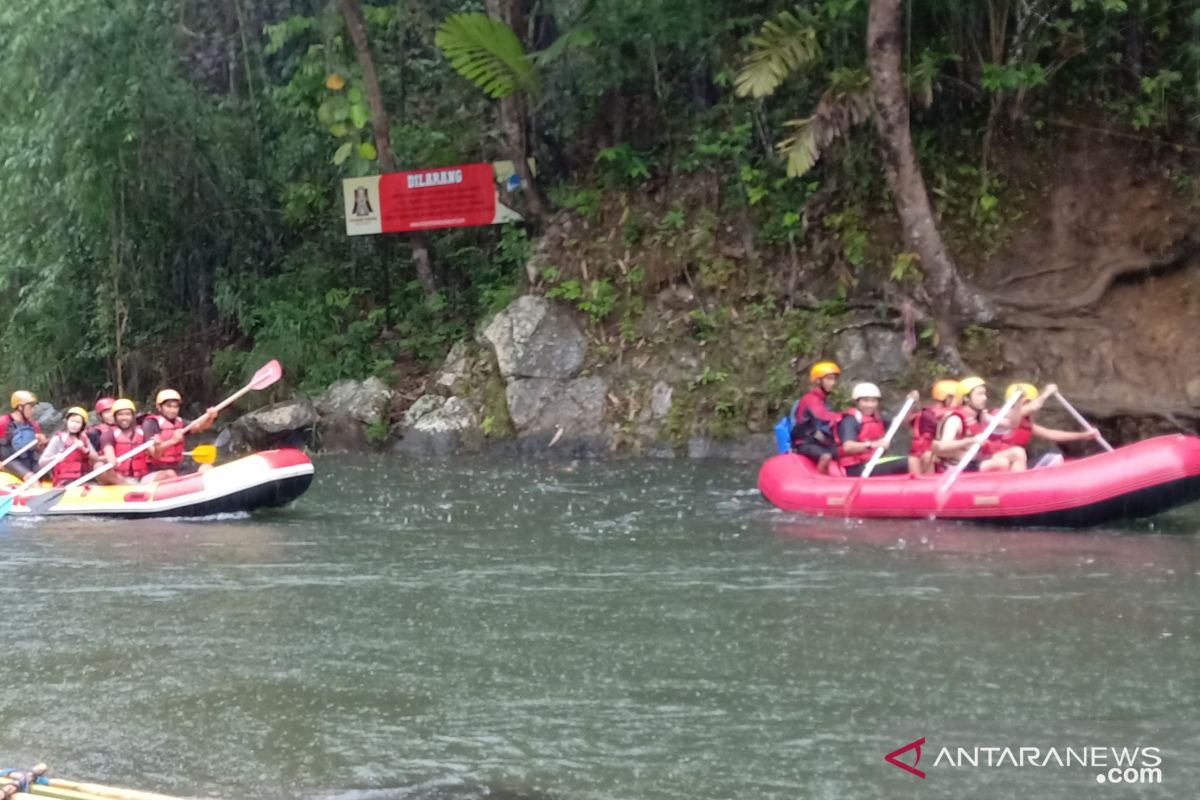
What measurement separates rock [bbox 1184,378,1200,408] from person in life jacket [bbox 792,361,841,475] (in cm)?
411

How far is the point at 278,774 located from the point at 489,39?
11.9 metres

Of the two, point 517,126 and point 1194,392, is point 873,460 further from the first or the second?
point 517,126

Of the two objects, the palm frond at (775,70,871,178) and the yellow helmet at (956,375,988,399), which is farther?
the palm frond at (775,70,871,178)

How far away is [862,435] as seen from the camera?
11.7m

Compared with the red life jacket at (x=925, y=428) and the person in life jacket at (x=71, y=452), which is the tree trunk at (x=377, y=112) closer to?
the person in life jacket at (x=71, y=452)

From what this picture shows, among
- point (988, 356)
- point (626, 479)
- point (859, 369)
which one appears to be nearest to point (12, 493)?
point (626, 479)

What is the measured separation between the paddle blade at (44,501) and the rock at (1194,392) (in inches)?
397

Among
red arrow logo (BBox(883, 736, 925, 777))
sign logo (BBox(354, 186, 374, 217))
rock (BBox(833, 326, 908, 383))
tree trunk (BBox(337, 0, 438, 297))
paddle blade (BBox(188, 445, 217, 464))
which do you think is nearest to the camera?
red arrow logo (BBox(883, 736, 925, 777))

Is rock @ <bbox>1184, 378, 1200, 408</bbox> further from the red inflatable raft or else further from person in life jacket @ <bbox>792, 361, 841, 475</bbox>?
person in life jacket @ <bbox>792, 361, 841, 475</bbox>

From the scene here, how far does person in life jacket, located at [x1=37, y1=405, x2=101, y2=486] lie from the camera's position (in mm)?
12375

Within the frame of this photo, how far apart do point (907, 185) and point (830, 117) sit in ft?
3.25

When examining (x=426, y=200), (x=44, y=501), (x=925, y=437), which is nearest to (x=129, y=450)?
(x=44, y=501)

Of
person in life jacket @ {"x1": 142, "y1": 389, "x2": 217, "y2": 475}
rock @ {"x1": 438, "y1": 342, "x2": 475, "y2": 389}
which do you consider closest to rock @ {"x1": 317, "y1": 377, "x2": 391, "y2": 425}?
rock @ {"x1": 438, "y1": 342, "x2": 475, "y2": 389}

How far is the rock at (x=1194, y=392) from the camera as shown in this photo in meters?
13.7
